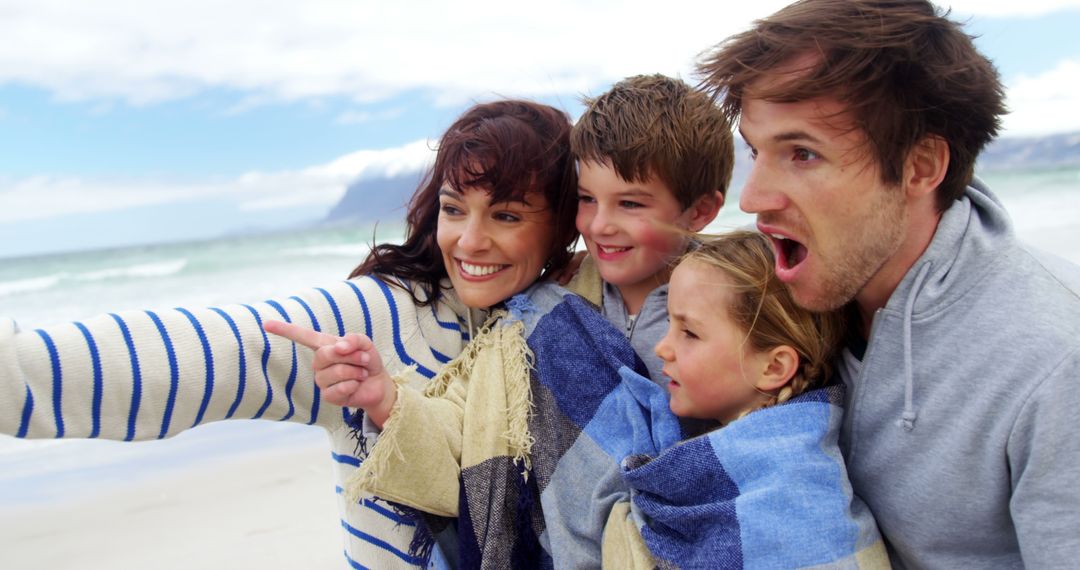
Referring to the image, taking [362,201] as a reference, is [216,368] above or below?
above

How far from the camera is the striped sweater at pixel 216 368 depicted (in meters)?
1.70

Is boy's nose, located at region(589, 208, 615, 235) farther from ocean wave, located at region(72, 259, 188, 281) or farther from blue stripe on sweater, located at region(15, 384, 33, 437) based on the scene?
ocean wave, located at region(72, 259, 188, 281)

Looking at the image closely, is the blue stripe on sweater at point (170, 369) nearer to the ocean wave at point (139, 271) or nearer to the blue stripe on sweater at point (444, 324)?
the blue stripe on sweater at point (444, 324)

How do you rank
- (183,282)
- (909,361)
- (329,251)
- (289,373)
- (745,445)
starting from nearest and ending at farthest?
(909,361) < (745,445) < (289,373) < (183,282) < (329,251)

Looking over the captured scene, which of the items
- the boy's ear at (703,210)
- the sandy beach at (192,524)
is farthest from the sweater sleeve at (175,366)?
the sandy beach at (192,524)

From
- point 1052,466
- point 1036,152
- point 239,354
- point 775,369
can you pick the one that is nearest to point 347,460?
point 239,354

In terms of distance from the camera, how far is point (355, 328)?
2.22 meters

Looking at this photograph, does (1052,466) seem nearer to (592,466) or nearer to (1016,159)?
(592,466)

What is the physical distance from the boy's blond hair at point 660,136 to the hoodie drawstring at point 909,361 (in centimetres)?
74

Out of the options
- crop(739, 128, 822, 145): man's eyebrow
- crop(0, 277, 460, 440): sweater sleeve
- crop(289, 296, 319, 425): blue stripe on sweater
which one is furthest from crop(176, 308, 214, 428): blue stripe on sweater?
crop(739, 128, 822, 145): man's eyebrow

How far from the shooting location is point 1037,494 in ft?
5.04

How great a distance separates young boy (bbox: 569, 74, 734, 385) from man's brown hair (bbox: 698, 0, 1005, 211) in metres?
0.54

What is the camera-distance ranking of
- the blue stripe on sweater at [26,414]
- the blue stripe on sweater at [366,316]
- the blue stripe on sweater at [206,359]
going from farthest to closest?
the blue stripe on sweater at [366,316]
the blue stripe on sweater at [206,359]
the blue stripe on sweater at [26,414]

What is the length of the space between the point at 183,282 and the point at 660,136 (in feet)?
45.7
